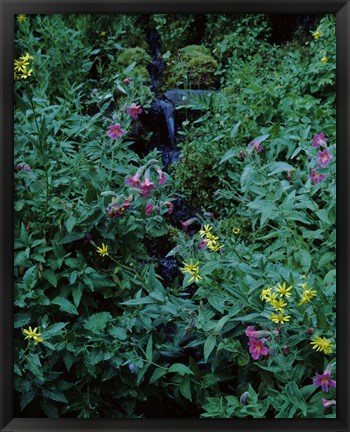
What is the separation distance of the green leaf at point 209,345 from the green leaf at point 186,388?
0.26ft

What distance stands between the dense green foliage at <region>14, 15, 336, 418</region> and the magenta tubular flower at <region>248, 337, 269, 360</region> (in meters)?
0.02

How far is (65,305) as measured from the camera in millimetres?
1861

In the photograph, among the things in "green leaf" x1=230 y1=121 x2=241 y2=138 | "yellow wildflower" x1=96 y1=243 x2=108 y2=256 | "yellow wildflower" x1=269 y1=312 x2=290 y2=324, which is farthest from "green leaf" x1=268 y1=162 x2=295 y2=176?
"yellow wildflower" x1=96 y1=243 x2=108 y2=256

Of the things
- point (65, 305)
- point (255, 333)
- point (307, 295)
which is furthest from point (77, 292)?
point (307, 295)

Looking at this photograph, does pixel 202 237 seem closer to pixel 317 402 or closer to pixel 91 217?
pixel 91 217

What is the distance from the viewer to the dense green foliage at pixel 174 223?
72.7 inches

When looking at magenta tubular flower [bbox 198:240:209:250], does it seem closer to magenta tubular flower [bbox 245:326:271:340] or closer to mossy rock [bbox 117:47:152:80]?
magenta tubular flower [bbox 245:326:271:340]

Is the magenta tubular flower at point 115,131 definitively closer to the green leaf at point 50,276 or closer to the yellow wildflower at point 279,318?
the green leaf at point 50,276

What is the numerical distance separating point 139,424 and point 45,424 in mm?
241

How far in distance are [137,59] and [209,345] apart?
760 millimetres

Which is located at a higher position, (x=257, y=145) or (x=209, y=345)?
(x=257, y=145)

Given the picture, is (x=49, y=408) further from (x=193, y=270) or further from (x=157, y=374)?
(x=193, y=270)

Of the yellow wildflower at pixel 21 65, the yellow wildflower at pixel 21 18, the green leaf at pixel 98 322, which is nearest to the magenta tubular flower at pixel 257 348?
the green leaf at pixel 98 322

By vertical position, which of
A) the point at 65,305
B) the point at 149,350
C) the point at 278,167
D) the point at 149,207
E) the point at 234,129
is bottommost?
the point at 149,350
